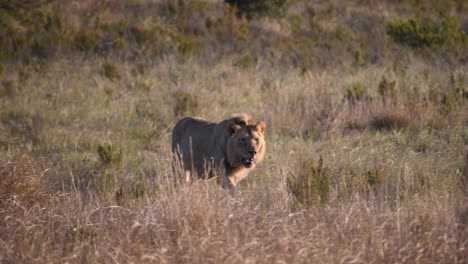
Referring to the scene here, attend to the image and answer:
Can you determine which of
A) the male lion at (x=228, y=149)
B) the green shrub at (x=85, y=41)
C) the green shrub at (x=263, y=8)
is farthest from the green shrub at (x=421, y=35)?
the male lion at (x=228, y=149)

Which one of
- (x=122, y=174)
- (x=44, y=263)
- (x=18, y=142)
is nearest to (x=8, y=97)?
(x=18, y=142)

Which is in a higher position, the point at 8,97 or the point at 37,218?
the point at 37,218

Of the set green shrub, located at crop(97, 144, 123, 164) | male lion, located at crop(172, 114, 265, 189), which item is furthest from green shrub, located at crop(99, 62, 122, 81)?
male lion, located at crop(172, 114, 265, 189)

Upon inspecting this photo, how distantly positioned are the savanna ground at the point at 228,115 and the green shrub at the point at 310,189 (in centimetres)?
2

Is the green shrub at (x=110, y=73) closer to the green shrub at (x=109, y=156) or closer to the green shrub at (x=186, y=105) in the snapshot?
the green shrub at (x=186, y=105)

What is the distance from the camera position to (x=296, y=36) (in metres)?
20.9

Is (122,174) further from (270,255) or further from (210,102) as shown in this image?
(210,102)

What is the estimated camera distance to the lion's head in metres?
7.21

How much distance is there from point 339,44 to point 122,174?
1234 centimetres

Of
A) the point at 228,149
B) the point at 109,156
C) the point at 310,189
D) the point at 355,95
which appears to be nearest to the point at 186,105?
the point at 355,95

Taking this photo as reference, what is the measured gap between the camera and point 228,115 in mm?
A: 11977

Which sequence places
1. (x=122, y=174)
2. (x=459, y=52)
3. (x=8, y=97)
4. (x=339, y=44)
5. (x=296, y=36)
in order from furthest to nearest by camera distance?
1. (x=296, y=36)
2. (x=339, y=44)
3. (x=459, y=52)
4. (x=8, y=97)
5. (x=122, y=174)

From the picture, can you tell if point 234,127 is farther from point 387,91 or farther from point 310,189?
point 387,91

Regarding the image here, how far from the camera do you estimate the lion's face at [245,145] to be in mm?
7207
